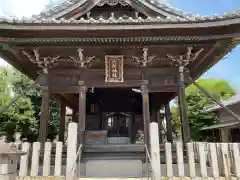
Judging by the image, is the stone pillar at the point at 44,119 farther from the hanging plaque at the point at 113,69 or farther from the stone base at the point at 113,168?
the hanging plaque at the point at 113,69

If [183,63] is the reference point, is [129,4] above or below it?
above

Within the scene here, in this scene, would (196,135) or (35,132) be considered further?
(196,135)

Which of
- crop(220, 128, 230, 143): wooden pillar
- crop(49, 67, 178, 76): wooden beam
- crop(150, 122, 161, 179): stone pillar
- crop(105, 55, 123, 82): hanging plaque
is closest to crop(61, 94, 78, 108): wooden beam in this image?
crop(49, 67, 178, 76): wooden beam

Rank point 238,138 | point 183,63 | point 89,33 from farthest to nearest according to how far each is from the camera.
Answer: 1. point 238,138
2. point 183,63
3. point 89,33

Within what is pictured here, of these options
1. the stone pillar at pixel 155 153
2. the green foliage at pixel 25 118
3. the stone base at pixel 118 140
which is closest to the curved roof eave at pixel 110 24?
the stone pillar at pixel 155 153

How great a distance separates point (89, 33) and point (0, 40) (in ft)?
9.72

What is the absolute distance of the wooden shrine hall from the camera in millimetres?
6746

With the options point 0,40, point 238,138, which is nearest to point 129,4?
point 0,40

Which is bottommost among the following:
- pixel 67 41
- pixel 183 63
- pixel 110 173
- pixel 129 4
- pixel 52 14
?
pixel 110 173

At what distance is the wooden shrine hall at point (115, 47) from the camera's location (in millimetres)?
6746

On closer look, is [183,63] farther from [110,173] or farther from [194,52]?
[110,173]

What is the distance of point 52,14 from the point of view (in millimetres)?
8211

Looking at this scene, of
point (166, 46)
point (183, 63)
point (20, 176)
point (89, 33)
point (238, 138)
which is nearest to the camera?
point (20, 176)

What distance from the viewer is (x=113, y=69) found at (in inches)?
325
